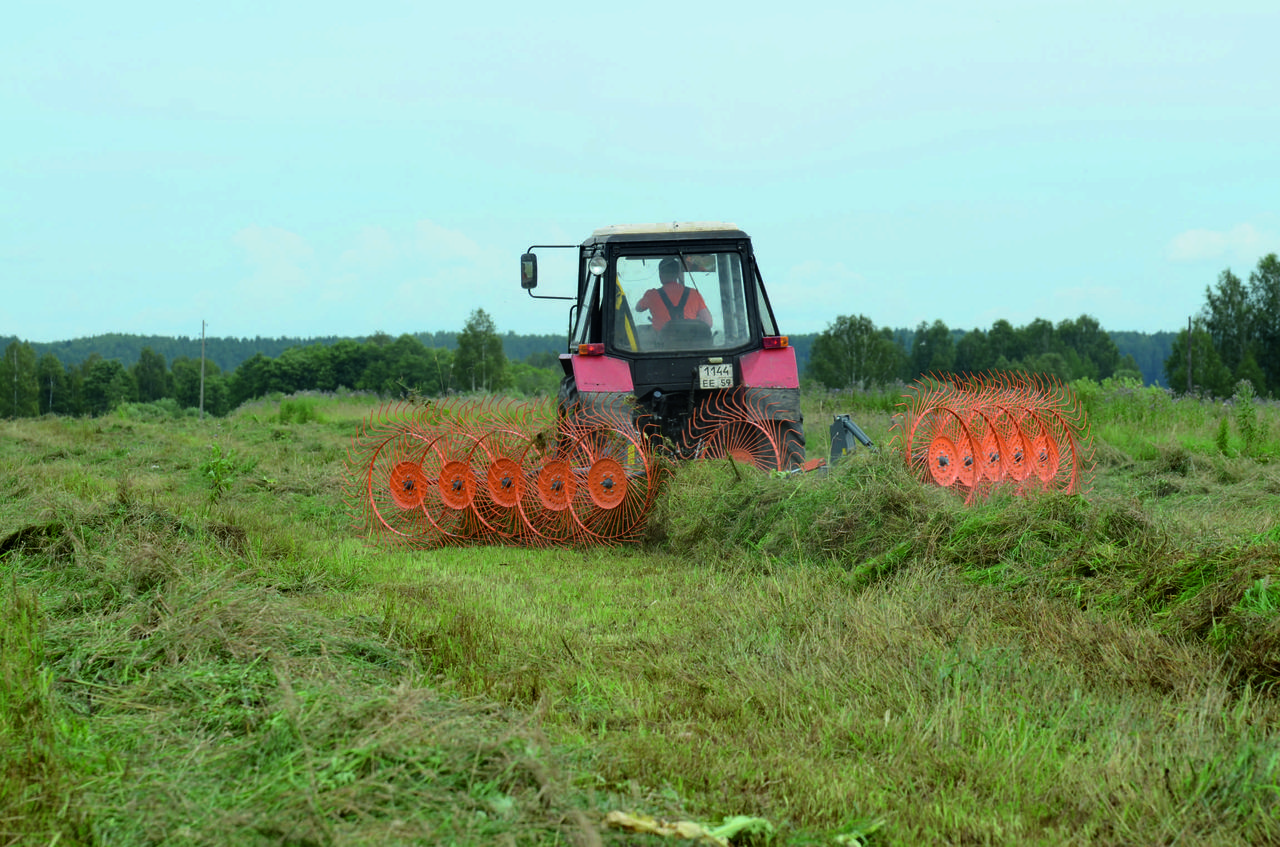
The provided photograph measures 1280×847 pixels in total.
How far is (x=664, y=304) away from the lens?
314 inches

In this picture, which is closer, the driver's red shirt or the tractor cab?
the tractor cab

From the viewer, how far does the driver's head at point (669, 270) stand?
802 cm

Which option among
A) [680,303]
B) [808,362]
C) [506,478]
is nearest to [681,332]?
[680,303]

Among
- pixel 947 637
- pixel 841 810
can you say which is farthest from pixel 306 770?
pixel 947 637

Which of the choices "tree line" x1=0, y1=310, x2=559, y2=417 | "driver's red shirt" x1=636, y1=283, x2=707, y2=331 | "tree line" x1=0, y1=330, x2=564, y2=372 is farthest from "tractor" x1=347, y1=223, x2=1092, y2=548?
"tree line" x1=0, y1=330, x2=564, y2=372

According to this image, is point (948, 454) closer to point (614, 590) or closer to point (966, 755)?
point (614, 590)

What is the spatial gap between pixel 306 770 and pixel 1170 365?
204ft

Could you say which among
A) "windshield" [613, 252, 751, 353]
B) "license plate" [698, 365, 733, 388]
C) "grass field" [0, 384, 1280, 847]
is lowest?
"grass field" [0, 384, 1280, 847]

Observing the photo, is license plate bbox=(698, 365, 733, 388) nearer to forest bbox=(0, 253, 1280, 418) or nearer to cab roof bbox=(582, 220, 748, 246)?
cab roof bbox=(582, 220, 748, 246)

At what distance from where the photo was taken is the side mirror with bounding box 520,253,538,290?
8008mm

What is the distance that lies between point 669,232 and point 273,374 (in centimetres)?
5297

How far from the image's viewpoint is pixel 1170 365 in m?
56.4

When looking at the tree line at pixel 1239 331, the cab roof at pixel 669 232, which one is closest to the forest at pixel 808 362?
the tree line at pixel 1239 331

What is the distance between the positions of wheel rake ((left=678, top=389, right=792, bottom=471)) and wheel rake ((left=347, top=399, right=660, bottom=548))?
0.49 meters
